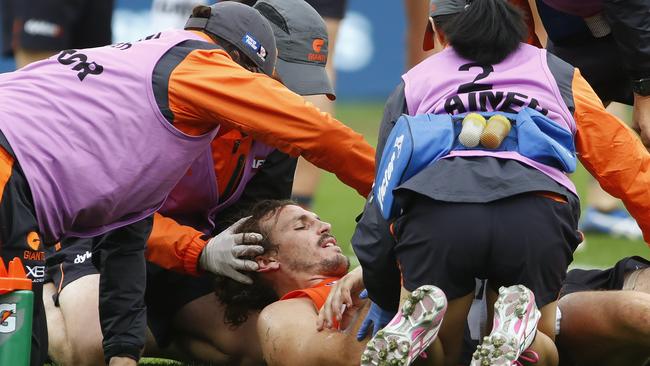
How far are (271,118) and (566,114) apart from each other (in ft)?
2.97

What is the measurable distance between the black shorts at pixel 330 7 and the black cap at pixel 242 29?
2.50 m

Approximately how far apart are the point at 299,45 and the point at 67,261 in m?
1.28

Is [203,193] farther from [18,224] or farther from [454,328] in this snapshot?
[454,328]

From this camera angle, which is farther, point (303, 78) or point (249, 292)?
point (303, 78)

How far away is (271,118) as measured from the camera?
12.9ft

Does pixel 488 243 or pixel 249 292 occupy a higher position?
pixel 488 243

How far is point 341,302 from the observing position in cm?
412

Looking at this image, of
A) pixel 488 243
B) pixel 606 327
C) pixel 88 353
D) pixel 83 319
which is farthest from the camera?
pixel 83 319

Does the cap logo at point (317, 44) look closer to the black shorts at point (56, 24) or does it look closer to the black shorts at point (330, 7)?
the black shorts at point (330, 7)

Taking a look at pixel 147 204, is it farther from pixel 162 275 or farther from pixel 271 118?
pixel 162 275

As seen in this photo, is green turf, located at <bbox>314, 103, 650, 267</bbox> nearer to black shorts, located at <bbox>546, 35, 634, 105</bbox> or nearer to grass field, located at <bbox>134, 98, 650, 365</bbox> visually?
grass field, located at <bbox>134, 98, 650, 365</bbox>

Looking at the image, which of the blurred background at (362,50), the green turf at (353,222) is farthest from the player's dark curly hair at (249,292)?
the blurred background at (362,50)

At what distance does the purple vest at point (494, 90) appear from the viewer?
12.2 ft

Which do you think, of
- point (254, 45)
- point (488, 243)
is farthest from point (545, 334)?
point (254, 45)
